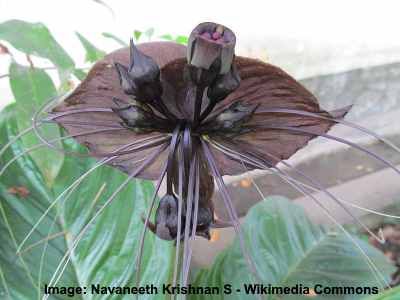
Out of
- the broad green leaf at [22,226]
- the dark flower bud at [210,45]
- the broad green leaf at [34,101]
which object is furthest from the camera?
the broad green leaf at [22,226]

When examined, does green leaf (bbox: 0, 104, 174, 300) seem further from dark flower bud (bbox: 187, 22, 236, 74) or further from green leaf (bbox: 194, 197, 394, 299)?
dark flower bud (bbox: 187, 22, 236, 74)

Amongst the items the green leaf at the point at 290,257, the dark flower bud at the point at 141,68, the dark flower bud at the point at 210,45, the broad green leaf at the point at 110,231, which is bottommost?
the green leaf at the point at 290,257

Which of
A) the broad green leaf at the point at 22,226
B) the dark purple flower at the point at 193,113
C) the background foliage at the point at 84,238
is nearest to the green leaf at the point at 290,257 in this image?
the background foliage at the point at 84,238

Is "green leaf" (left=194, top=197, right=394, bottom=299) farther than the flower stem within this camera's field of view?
Yes

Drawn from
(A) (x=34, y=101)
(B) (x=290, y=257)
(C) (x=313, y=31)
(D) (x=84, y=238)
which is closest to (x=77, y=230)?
(D) (x=84, y=238)

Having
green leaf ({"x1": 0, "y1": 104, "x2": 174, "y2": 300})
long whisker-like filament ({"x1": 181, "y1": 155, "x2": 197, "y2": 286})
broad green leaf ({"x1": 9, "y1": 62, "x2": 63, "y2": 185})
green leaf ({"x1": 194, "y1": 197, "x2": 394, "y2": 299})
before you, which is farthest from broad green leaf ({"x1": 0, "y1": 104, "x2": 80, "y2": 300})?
long whisker-like filament ({"x1": 181, "y1": 155, "x2": 197, "y2": 286})

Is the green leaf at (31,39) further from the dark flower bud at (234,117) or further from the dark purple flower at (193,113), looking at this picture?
the dark flower bud at (234,117)
